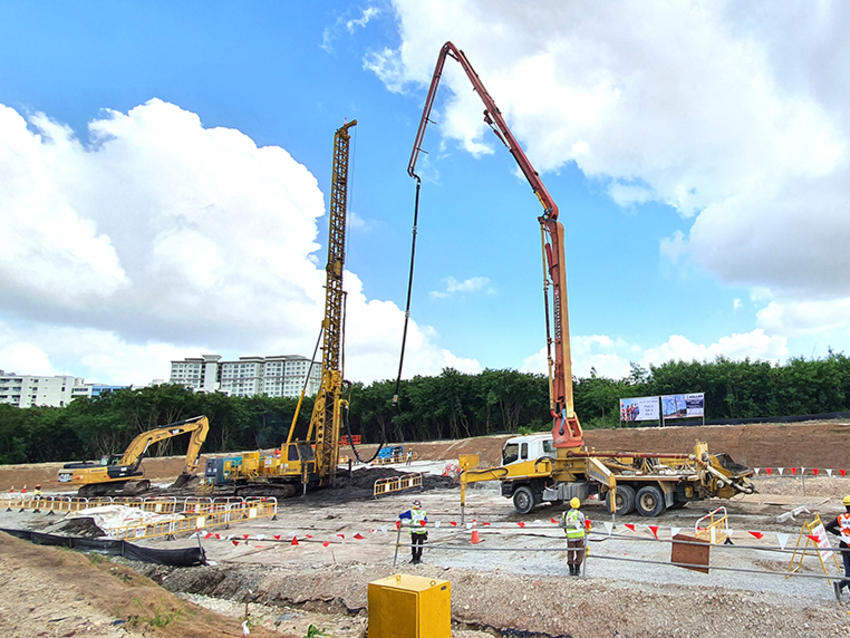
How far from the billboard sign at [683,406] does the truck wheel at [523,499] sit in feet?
103

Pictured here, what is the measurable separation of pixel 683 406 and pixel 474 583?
4129cm

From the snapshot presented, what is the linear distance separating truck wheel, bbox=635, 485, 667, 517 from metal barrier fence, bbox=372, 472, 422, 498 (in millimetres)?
13689

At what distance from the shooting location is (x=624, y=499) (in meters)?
16.7

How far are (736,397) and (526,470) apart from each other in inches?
1726

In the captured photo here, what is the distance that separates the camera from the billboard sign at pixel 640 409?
47062 mm

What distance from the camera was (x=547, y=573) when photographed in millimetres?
10492

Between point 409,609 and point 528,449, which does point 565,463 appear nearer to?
point 528,449

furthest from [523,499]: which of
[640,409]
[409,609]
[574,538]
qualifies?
[640,409]

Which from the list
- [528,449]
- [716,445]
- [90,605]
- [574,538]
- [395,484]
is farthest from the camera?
[716,445]

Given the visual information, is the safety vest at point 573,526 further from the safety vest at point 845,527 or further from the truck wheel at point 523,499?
the truck wheel at point 523,499

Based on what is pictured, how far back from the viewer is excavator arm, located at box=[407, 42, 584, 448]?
59.6 feet

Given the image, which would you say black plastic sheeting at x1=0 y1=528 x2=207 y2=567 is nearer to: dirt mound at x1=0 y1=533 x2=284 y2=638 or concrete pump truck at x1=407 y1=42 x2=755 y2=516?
dirt mound at x1=0 y1=533 x2=284 y2=638

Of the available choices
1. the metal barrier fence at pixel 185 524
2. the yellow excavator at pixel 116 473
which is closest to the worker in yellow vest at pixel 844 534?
the metal barrier fence at pixel 185 524

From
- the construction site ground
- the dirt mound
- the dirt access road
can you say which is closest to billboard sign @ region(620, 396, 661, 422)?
the dirt access road
